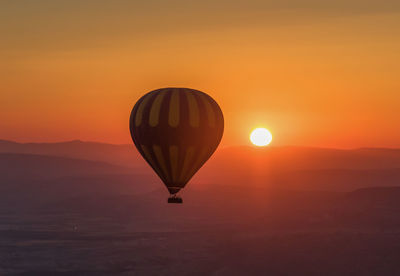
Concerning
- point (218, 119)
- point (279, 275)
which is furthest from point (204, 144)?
point (279, 275)

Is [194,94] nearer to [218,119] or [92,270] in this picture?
[218,119]

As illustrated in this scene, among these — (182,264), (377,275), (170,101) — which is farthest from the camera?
(182,264)

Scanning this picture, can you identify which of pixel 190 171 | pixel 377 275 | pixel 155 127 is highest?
pixel 155 127

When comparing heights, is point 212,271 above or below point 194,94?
below

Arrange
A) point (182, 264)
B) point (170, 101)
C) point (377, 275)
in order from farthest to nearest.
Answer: point (182, 264) < point (377, 275) < point (170, 101)

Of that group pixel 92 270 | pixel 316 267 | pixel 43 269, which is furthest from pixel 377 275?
pixel 43 269

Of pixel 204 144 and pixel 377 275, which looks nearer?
pixel 204 144

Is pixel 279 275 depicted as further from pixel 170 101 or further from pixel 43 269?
pixel 170 101
